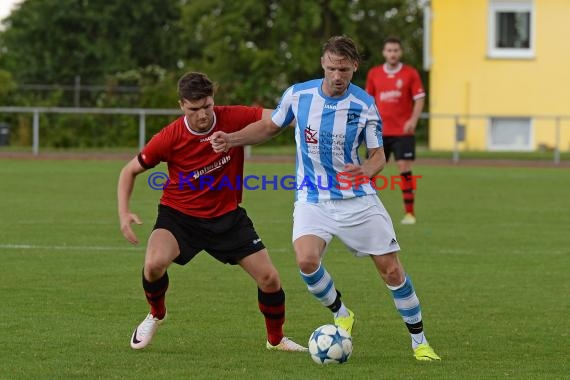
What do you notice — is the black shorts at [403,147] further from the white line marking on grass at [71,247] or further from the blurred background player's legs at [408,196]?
the white line marking on grass at [71,247]

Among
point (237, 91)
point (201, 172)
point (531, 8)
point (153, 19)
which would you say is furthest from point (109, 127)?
point (201, 172)

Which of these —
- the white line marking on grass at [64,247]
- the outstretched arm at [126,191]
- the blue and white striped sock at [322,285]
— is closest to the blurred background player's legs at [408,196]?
the white line marking on grass at [64,247]

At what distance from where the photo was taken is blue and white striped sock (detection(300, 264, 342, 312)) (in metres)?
7.82

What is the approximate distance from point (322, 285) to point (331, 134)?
0.96 meters

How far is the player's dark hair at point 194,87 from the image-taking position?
754 cm

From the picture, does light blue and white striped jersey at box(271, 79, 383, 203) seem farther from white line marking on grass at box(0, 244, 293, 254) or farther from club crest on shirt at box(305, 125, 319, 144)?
white line marking on grass at box(0, 244, 293, 254)

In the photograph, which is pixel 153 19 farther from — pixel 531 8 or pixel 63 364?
pixel 63 364

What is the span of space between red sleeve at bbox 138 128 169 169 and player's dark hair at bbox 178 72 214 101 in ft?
1.14

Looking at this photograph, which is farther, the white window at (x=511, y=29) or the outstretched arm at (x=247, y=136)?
the white window at (x=511, y=29)

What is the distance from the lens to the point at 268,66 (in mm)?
40812

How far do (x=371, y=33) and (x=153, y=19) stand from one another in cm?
1089

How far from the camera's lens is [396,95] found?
1639 centimetres

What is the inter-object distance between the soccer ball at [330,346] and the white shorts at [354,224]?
502mm

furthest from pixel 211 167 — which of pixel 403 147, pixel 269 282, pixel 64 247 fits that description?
pixel 403 147
